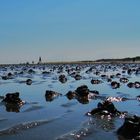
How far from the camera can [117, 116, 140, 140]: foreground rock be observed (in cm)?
1193

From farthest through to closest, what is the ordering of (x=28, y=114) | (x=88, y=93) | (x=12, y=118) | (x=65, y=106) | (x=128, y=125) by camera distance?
(x=88, y=93)
(x=65, y=106)
(x=28, y=114)
(x=12, y=118)
(x=128, y=125)

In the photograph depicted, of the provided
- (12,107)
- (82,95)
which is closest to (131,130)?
(12,107)

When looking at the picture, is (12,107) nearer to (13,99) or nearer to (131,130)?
(13,99)

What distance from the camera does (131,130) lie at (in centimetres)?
1212

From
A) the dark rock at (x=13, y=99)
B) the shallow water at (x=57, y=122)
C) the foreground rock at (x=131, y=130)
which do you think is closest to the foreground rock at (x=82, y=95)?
the shallow water at (x=57, y=122)

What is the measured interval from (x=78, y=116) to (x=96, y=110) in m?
0.79

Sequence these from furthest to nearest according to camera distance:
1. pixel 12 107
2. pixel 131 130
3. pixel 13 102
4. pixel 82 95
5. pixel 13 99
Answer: pixel 82 95
pixel 13 99
pixel 13 102
pixel 12 107
pixel 131 130

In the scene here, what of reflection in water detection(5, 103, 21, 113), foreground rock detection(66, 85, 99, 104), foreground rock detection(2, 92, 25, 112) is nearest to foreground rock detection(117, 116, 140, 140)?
reflection in water detection(5, 103, 21, 113)

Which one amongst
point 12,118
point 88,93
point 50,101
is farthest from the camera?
point 88,93

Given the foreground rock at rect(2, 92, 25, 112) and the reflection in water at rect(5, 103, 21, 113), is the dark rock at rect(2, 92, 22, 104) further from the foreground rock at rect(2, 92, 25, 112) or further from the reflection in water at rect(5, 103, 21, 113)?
the reflection in water at rect(5, 103, 21, 113)

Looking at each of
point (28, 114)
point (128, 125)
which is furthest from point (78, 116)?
point (128, 125)

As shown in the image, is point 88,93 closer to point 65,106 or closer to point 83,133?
point 65,106

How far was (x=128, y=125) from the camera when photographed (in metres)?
12.3

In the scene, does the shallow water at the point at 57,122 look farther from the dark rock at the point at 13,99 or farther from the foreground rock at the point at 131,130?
the dark rock at the point at 13,99
